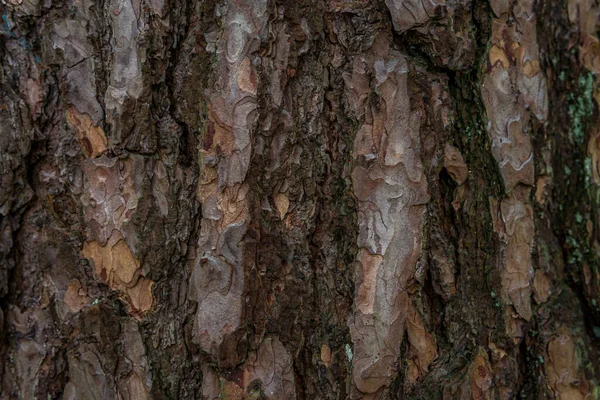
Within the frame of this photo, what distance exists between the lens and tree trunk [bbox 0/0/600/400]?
3.15ft

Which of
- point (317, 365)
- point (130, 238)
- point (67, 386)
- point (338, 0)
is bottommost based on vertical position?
point (67, 386)

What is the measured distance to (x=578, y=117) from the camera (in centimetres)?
110

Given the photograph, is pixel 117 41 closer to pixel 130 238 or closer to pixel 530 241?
pixel 130 238

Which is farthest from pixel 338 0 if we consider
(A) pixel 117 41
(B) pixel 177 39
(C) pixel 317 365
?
(C) pixel 317 365

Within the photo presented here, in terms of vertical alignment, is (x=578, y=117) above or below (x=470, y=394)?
above

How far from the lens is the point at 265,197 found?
3.19 feet

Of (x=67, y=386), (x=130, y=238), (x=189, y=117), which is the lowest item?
(x=67, y=386)

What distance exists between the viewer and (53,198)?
102 cm

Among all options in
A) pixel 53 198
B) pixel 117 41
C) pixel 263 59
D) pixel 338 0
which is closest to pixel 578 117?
pixel 338 0

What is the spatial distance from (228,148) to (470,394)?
0.61m

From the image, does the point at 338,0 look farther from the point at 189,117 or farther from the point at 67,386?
the point at 67,386

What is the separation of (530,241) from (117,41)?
82cm

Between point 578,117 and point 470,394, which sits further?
point 578,117

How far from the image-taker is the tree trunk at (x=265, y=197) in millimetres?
960
